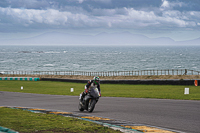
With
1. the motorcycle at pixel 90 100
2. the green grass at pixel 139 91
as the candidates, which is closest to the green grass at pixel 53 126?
the motorcycle at pixel 90 100

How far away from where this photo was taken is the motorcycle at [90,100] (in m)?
13.1

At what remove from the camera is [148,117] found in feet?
38.4

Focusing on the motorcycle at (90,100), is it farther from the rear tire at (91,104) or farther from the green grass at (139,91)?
the green grass at (139,91)

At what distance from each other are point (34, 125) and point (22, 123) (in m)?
0.57

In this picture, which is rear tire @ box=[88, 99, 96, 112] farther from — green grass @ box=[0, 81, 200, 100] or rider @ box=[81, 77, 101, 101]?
green grass @ box=[0, 81, 200, 100]

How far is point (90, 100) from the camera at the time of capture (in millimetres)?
13695

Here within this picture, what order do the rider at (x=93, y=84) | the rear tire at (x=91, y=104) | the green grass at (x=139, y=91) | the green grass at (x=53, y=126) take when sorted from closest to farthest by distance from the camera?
1. the green grass at (x=53, y=126)
2. the rider at (x=93, y=84)
3. the rear tire at (x=91, y=104)
4. the green grass at (x=139, y=91)

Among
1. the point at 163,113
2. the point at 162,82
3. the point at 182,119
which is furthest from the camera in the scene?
the point at 162,82

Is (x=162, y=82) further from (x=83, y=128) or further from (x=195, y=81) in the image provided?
(x=83, y=128)

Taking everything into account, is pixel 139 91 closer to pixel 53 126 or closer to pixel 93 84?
pixel 93 84

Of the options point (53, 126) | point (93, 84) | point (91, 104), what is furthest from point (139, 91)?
point (53, 126)

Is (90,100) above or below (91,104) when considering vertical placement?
above

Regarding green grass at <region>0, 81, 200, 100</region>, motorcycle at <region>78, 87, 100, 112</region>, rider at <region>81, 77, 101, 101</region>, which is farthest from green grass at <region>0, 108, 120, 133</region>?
green grass at <region>0, 81, 200, 100</region>

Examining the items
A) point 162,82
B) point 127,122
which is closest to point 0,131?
point 127,122
